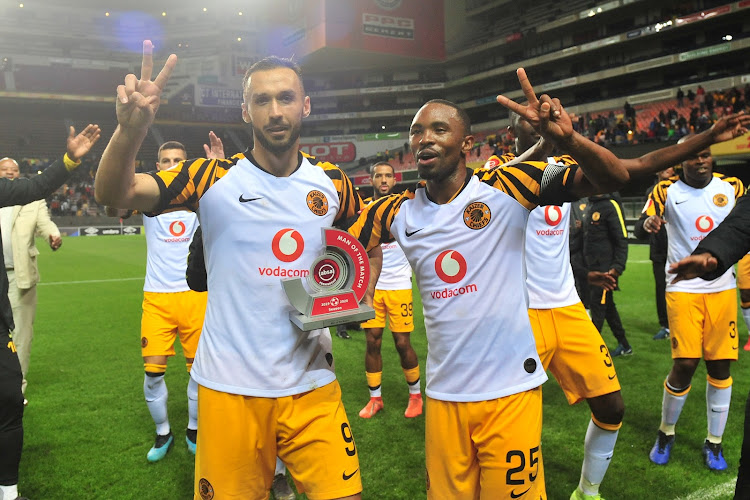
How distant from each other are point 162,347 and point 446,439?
2.88 metres

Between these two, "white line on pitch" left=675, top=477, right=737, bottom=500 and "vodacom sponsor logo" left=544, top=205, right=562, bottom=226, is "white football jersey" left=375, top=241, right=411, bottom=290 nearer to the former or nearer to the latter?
"vodacom sponsor logo" left=544, top=205, right=562, bottom=226

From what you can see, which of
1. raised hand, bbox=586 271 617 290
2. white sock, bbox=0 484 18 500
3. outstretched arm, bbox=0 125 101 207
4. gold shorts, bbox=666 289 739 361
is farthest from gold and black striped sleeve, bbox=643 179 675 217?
white sock, bbox=0 484 18 500

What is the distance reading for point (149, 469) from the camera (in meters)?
4.23

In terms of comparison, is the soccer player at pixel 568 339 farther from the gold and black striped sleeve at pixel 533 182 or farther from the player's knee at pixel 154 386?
the player's knee at pixel 154 386

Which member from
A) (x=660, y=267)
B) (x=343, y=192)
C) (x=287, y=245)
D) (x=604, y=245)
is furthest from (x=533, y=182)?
(x=660, y=267)

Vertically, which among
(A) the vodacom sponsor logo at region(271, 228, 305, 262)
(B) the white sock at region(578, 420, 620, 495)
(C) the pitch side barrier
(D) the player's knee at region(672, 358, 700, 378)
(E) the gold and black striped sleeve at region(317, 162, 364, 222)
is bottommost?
(C) the pitch side barrier

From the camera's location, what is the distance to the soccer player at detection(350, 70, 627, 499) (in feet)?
7.88

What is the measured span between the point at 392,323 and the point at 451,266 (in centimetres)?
332

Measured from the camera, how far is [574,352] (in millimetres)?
3404

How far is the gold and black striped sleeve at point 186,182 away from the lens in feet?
7.43

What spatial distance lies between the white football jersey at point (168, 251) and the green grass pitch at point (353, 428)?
1412 mm

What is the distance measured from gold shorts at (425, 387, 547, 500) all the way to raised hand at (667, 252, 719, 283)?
2.80 feet

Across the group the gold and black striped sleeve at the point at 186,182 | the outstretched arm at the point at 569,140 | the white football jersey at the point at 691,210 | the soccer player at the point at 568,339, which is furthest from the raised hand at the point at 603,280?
the gold and black striped sleeve at the point at 186,182

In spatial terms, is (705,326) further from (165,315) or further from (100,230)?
(100,230)
